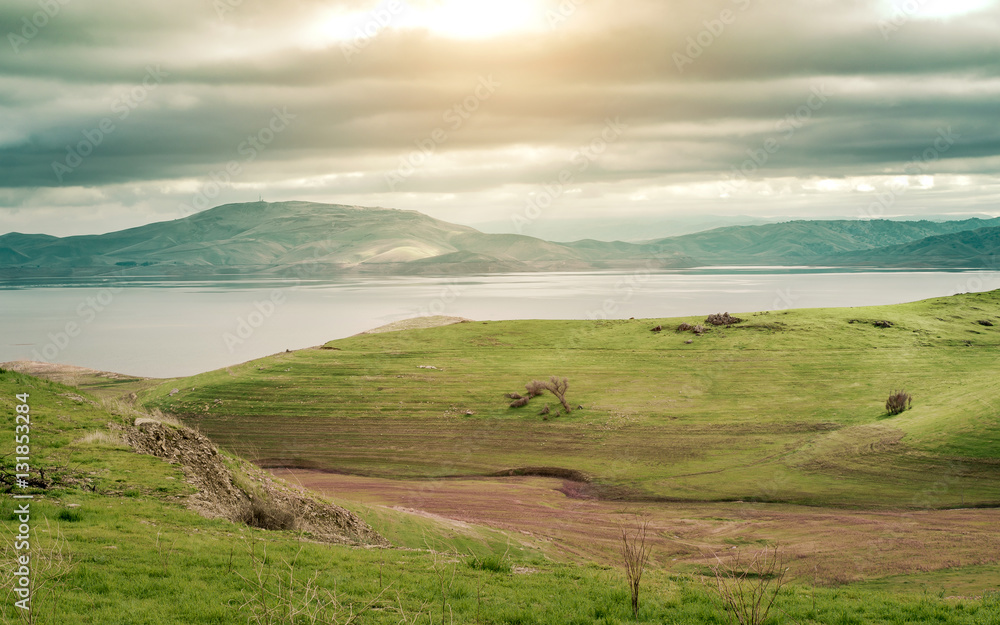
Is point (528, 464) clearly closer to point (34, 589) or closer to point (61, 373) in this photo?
point (34, 589)

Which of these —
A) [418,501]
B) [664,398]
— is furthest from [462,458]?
[664,398]

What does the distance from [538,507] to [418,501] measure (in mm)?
5252

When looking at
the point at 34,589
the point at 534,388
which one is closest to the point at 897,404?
the point at 534,388

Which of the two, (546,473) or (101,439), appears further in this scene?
(546,473)

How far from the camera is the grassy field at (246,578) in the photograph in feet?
30.5

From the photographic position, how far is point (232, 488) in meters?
17.3

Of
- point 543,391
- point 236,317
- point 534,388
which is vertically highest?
point 236,317

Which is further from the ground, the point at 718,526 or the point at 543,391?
the point at 543,391

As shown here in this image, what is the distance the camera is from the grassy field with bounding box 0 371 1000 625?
9.30 meters

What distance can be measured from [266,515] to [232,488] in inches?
56.1

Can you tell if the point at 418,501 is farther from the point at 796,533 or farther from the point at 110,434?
A: the point at 796,533

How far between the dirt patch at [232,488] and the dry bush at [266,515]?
4 centimetres

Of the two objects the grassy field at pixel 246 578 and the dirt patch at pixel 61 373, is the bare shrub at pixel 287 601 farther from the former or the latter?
the dirt patch at pixel 61 373

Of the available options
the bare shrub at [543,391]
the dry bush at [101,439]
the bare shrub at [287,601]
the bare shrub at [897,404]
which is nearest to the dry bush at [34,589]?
the bare shrub at [287,601]
